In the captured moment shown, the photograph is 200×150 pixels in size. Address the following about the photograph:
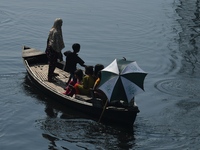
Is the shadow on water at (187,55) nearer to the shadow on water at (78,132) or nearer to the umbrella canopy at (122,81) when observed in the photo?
the shadow on water at (78,132)

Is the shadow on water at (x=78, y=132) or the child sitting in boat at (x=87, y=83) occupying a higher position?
the child sitting in boat at (x=87, y=83)

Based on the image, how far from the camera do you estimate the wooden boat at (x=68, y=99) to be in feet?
53.3

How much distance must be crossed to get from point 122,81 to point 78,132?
189 cm

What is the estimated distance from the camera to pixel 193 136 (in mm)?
16031

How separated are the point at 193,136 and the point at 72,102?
3.67 meters

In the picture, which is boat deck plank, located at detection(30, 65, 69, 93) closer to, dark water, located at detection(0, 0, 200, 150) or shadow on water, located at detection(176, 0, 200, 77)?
dark water, located at detection(0, 0, 200, 150)

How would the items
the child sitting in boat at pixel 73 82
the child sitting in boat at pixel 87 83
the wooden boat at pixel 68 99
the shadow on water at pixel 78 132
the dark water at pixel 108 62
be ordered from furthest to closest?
the child sitting in boat at pixel 73 82
the child sitting in boat at pixel 87 83
the wooden boat at pixel 68 99
the dark water at pixel 108 62
the shadow on water at pixel 78 132

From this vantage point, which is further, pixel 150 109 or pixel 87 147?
pixel 150 109

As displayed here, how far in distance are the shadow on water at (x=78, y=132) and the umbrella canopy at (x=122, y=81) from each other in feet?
3.50

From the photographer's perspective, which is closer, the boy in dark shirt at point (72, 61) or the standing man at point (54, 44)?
the boy in dark shirt at point (72, 61)

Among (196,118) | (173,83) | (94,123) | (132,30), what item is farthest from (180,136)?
(132,30)

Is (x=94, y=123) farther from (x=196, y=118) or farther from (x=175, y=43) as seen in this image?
(x=175, y=43)

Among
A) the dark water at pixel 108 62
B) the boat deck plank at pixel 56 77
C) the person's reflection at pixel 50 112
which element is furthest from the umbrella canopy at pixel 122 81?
the boat deck plank at pixel 56 77

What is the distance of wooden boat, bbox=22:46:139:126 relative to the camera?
1625 cm
